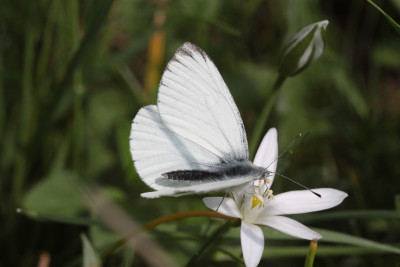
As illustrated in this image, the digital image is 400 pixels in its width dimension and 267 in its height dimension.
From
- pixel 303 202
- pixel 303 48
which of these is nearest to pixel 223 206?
pixel 303 202

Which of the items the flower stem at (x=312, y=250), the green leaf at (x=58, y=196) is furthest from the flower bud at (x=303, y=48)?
the green leaf at (x=58, y=196)

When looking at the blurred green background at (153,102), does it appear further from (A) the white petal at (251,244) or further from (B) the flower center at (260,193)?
(A) the white petal at (251,244)

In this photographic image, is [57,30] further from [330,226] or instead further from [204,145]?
[330,226]

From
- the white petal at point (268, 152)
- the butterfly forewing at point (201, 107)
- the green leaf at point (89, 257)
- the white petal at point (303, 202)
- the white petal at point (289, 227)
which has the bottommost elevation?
the green leaf at point (89, 257)

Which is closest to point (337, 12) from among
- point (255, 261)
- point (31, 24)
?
point (31, 24)

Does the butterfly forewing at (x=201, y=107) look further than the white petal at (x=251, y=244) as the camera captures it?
Yes

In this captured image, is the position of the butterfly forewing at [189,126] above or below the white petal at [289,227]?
above

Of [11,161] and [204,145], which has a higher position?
[204,145]
